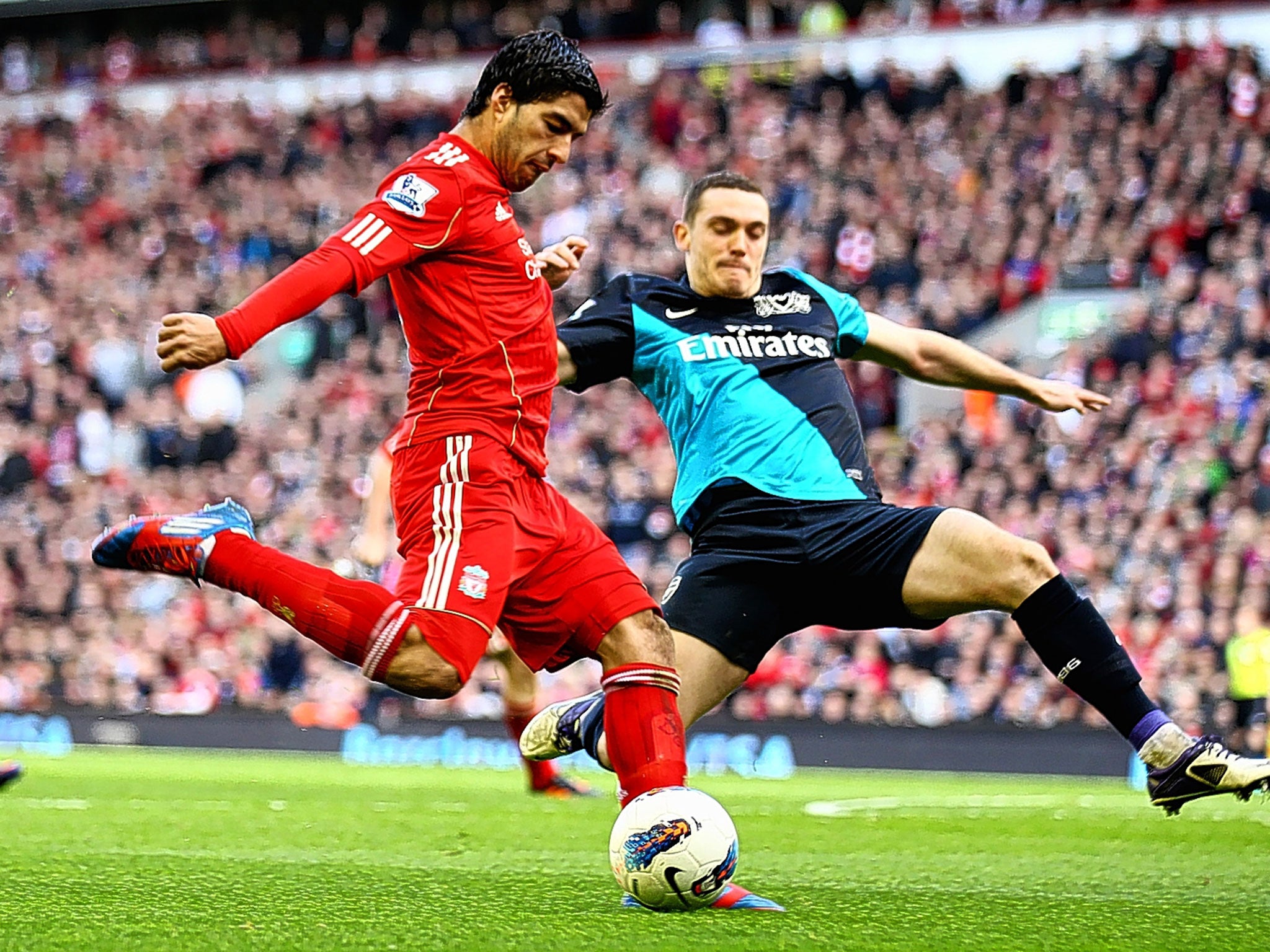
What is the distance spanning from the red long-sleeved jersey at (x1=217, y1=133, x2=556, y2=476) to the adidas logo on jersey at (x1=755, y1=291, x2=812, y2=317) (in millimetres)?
1258

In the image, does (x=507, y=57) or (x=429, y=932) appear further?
(x=507, y=57)

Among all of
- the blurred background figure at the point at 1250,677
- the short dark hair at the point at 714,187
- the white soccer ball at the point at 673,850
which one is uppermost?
the short dark hair at the point at 714,187

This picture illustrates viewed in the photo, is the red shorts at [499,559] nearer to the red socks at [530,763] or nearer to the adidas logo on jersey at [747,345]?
the adidas logo on jersey at [747,345]

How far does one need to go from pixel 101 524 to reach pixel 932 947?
58.3 ft

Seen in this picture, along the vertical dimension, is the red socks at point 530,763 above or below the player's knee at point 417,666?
below

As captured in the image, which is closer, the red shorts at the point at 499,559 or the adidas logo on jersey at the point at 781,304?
the red shorts at the point at 499,559

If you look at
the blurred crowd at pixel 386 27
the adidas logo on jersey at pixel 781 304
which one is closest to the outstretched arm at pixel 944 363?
the adidas logo on jersey at pixel 781 304

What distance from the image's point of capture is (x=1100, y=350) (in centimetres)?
1639

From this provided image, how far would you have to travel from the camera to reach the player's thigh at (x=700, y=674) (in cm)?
551

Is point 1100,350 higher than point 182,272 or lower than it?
lower

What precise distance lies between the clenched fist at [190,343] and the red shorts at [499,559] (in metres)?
0.82

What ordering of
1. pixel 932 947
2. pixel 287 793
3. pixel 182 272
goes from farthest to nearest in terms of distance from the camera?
pixel 182 272 → pixel 287 793 → pixel 932 947

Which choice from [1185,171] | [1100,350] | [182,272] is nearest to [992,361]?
[1100,350]

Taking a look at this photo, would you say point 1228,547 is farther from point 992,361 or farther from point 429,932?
point 429,932
